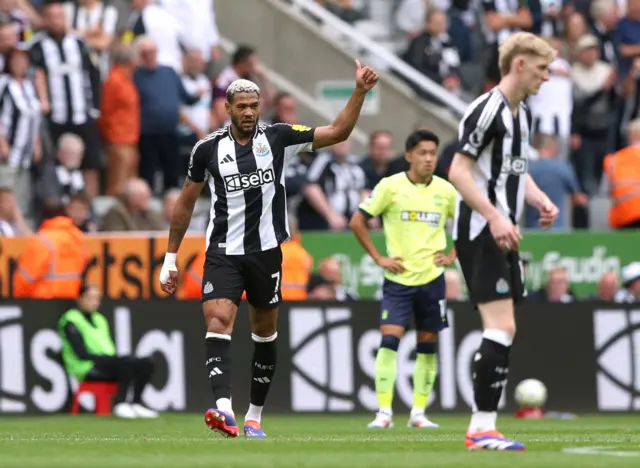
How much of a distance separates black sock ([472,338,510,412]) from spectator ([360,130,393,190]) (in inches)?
384

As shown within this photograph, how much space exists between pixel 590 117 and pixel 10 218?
7.87 meters

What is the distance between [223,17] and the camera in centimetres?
2202

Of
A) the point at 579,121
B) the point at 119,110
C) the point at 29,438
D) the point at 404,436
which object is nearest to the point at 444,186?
the point at 404,436

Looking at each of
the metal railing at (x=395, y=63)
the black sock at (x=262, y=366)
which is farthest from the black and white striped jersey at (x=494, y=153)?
→ the metal railing at (x=395, y=63)

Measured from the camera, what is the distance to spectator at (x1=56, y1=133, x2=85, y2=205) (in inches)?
713

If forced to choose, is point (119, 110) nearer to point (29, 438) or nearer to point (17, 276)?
point (17, 276)

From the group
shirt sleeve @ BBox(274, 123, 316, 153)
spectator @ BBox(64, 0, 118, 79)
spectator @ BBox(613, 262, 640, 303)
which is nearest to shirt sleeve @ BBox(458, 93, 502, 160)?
shirt sleeve @ BBox(274, 123, 316, 153)

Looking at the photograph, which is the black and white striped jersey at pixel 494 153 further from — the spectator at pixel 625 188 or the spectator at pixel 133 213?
the spectator at pixel 625 188

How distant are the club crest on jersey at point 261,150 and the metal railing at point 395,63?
10042 mm

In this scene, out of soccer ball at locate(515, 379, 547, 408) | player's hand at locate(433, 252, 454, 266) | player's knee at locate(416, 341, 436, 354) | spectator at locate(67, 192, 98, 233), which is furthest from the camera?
spectator at locate(67, 192, 98, 233)

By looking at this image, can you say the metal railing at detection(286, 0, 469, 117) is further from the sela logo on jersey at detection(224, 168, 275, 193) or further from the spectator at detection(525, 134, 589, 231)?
the sela logo on jersey at detection(224, 168, 275, 193)

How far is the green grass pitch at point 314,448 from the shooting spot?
827 centimetres

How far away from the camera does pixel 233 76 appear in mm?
19656

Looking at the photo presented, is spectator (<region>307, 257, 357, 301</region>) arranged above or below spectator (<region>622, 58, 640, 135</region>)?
below
